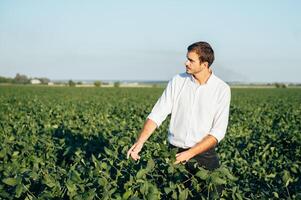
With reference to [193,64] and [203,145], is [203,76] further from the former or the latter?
[203,145]

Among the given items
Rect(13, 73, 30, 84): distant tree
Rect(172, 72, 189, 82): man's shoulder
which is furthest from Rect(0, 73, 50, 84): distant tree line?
Rect(172, 72, 189, 82): man's shoulder

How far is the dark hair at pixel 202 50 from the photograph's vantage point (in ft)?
12.3

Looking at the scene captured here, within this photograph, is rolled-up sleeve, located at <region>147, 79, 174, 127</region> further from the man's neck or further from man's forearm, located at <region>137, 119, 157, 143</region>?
the man's neck

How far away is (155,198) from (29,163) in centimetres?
264

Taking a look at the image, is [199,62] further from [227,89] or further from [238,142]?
[238,142]

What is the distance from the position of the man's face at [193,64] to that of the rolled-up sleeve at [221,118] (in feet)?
1.07

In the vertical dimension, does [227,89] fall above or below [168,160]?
above

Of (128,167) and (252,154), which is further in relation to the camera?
(252,154)

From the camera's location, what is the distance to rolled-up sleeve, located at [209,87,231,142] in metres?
3.82

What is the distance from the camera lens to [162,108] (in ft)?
13.1

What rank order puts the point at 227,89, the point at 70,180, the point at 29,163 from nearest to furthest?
the point at 70,180, the point at 227,89, the point at 29,163

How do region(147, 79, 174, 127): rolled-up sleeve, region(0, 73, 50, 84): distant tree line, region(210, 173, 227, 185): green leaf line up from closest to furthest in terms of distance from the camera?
1. region(210, 173, 227, 185): green leaf
2. region(147, 79, 174, 127): rolled-up sleeve
3. region(0, 73, 50, 84): distant tree line

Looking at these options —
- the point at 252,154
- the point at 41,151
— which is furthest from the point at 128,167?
the point at 252,154

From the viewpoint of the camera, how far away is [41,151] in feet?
18.6
